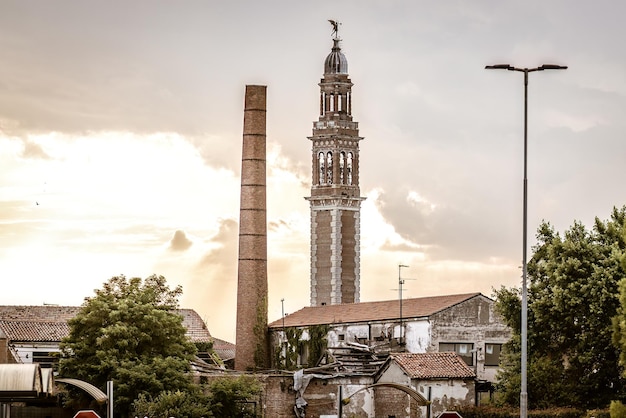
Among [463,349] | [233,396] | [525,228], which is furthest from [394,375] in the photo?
[525,228]

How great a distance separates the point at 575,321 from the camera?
210ft

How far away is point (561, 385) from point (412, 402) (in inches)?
352

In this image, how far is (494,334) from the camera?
80750 millimetres

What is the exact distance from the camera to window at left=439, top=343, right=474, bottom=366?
79.2 metres

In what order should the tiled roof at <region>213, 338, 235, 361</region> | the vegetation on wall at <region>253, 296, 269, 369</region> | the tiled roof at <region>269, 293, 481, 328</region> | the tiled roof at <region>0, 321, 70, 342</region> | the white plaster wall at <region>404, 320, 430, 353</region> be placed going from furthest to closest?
the tiled roof at <region>213, 338, 235, 361</region>, the vegetation on wall at <region>253, 296, 269, 369</region>, the tiled roof at <region>0, 321, 70, 342</region>, the tiled roof at <region>269, 293, 481, 328</region>, the white plaster wall at <region>404, 320, 430, 353</region>

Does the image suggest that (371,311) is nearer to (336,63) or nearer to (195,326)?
(195,326)

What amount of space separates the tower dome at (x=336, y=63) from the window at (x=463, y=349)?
156ft

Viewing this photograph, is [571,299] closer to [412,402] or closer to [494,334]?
[412,402]

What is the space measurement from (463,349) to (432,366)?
9362mm

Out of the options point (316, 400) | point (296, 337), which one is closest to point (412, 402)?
point (316, 400)

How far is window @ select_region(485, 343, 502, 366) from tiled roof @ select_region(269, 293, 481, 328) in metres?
3.19

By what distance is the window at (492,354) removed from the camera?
80.6m

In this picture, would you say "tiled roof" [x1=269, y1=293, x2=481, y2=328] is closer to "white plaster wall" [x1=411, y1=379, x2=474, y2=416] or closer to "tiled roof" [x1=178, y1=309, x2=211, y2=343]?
"tiled roof" [x1=178, y1=309, x2=211, y2=343]

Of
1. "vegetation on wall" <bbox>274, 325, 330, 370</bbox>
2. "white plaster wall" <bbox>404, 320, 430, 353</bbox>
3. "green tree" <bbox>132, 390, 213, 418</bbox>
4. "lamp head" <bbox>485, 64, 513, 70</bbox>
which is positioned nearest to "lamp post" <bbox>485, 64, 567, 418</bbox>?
"lamp head" <bbox>485, 64, 513, 70</bbox>
